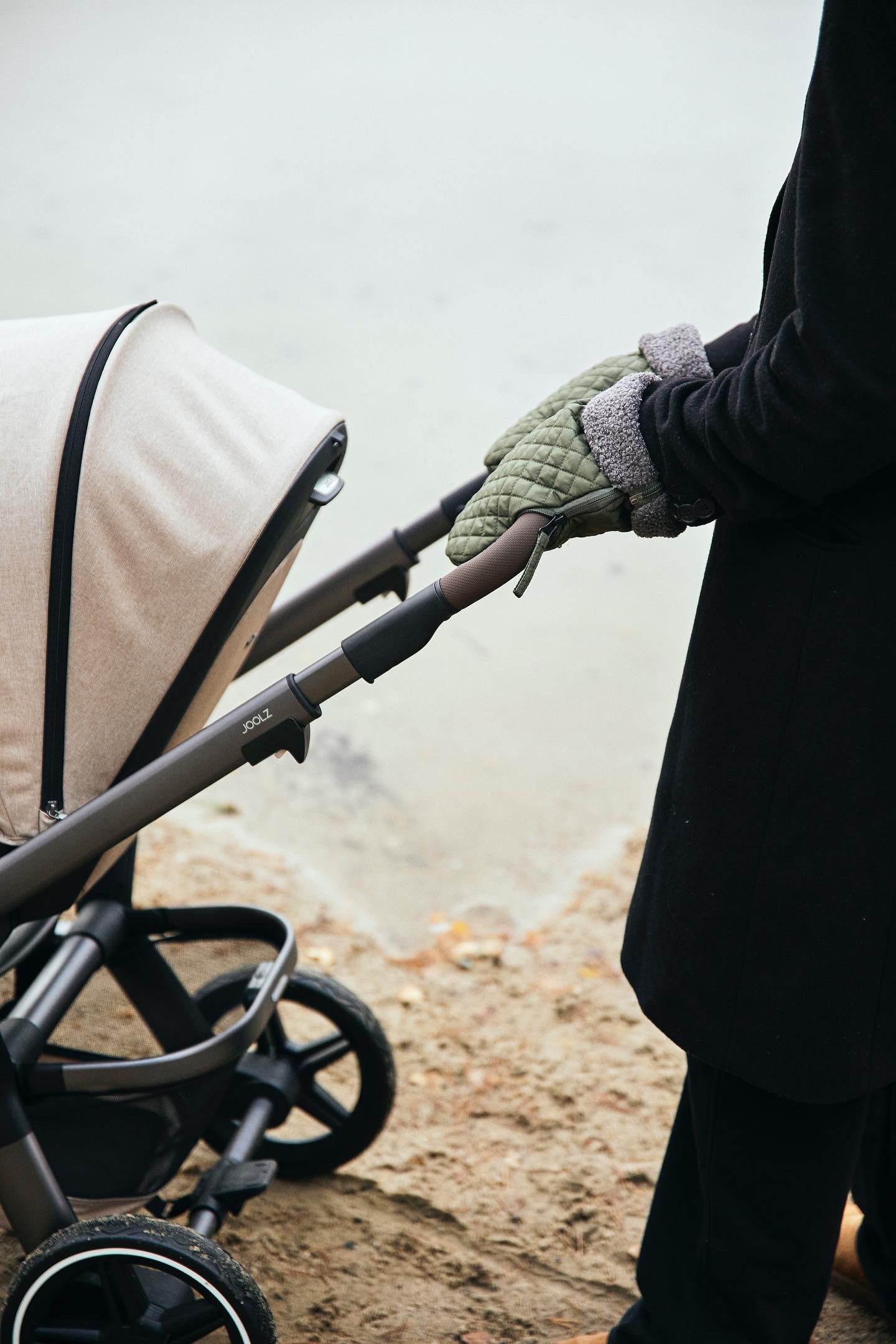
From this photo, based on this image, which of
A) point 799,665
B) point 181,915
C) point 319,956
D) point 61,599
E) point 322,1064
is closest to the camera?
point 799,665

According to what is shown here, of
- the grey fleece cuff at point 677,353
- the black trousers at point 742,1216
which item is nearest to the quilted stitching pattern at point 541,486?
the grey fleece cuff at point 677,353

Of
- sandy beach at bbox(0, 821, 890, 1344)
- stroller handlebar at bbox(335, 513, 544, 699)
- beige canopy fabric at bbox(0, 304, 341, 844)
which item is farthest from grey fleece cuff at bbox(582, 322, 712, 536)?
sandy beach at bbox(0, 821, 890, 1344)

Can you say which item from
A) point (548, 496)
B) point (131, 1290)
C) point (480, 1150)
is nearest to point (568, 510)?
point (548, 496)

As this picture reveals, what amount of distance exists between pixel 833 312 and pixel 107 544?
88cm

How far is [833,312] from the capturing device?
3.71ft

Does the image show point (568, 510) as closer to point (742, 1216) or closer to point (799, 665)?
point (799, 665)

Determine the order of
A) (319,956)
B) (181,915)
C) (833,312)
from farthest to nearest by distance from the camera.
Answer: (319,956) → (181,915) → (833,312)

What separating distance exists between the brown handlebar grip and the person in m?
0.05

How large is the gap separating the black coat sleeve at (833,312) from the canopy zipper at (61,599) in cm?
76

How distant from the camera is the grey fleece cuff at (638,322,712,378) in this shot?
149 cm

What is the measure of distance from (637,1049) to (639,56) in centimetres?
524

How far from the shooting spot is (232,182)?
6.05 meters

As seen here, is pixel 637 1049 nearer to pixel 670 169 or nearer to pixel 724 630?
pixel 724 630

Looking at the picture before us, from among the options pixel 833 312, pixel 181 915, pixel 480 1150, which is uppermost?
pixel 833 312
